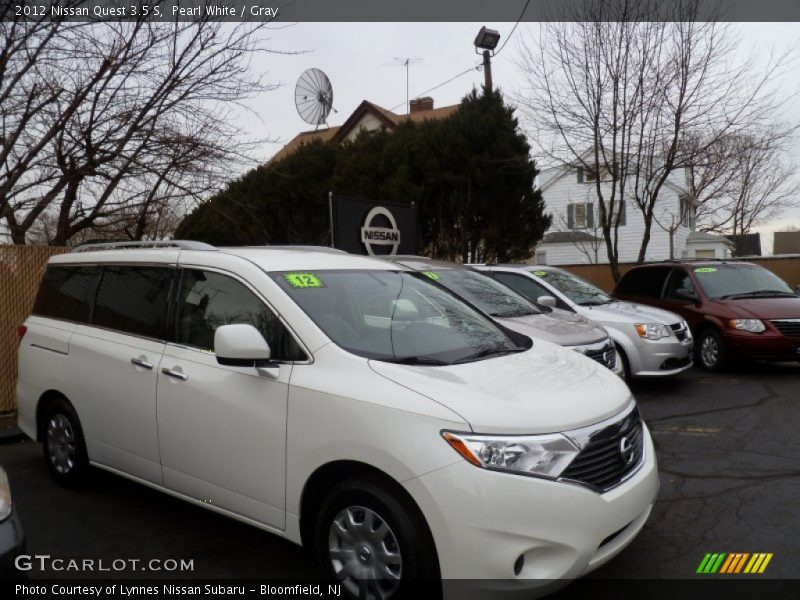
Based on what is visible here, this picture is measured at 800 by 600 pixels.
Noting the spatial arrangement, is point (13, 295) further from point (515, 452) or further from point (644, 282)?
point (644, 282)

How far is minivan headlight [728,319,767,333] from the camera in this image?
857cm

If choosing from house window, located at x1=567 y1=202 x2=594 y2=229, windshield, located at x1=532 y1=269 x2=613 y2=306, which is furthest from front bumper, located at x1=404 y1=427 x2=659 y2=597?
house window, located at x1=567 y1=202 x2=594 y2=229

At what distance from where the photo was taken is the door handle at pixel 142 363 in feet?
12.8

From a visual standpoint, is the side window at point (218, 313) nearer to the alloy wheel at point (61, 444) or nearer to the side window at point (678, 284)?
the alloy wheel at point (61, 444)

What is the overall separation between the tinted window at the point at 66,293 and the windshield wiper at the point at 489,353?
2883 mm

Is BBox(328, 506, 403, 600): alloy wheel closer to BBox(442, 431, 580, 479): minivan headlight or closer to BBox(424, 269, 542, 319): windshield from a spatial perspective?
BBox(442, 431, 580, 479): minivan headlight

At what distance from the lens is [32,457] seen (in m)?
5.82

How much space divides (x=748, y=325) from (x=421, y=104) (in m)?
27.0

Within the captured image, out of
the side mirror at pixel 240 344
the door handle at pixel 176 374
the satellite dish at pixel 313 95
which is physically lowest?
the door handle at pixel 176 374

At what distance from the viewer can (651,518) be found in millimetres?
4027

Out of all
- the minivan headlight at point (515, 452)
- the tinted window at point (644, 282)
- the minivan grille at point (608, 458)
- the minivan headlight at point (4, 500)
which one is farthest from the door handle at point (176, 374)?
the tinted window at point (644, 282)

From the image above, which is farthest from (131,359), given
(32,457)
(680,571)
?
(680,571)

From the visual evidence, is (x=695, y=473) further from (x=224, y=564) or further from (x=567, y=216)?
(x=567, y=216)

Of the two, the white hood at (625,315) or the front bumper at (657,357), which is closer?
the front bumper at (657,357)
